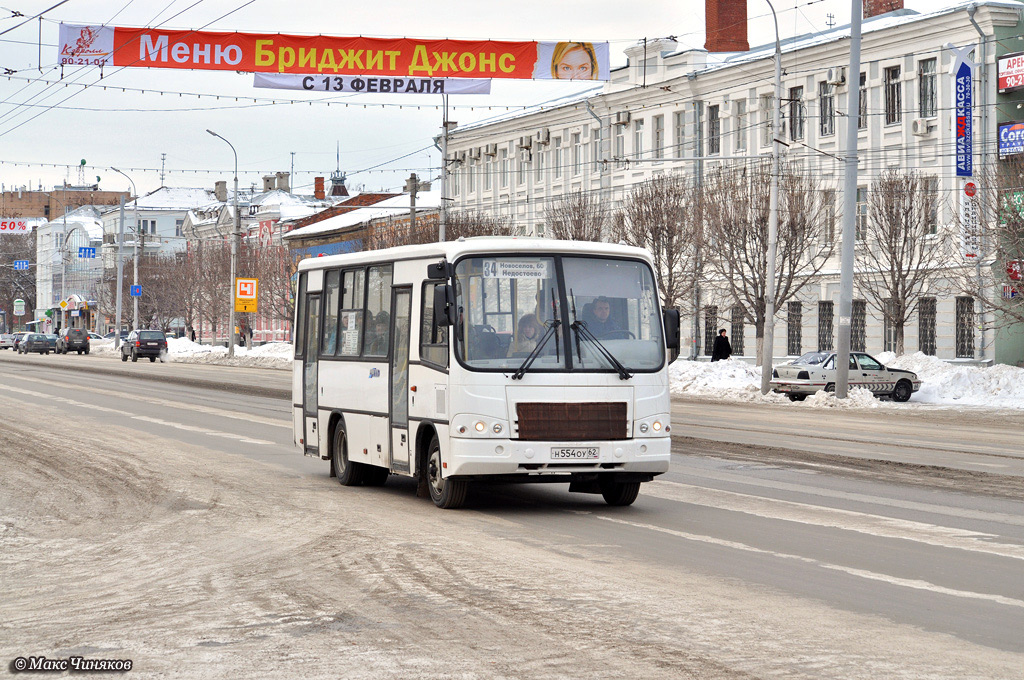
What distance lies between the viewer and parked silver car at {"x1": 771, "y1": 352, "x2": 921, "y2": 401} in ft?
125

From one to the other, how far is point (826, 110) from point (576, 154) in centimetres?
1654

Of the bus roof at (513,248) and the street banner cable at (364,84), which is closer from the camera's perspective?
the bus roof at (513,248)

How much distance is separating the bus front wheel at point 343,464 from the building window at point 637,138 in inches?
1857

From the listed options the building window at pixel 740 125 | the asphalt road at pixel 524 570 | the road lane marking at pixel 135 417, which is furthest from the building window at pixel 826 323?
the asphalt road at pixel 524 570

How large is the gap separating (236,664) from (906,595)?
4.14 metres

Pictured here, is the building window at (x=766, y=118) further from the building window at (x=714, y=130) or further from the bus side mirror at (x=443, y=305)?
the bus side mirror at (x=443, y=305)

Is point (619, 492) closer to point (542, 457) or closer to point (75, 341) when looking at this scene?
point (542, 457)

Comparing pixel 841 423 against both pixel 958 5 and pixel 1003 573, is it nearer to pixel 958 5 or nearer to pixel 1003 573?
pixel 1003 573

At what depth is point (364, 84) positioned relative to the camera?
31.3 m

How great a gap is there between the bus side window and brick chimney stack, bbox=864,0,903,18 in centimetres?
4261

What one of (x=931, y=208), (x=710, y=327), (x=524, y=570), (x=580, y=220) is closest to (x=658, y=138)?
(x=580, y=220)

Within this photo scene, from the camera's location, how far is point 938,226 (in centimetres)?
4538

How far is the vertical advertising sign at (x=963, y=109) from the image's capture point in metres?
44.5

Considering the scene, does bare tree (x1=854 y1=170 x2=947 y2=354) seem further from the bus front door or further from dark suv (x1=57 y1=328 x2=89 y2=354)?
dark suv (x1=57 y1=328 x2=89 y2=354)
